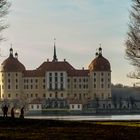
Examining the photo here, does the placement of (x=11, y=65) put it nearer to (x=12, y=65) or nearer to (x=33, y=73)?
(x=12, y=65)

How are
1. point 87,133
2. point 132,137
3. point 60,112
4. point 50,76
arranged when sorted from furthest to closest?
point 50,76, point 60,112, point 87,133, point 132,137

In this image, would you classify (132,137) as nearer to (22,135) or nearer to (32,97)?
(22,135)

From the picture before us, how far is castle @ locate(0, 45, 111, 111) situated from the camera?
17700 cm

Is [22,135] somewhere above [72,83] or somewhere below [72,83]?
below

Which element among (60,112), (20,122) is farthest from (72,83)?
(20,122)

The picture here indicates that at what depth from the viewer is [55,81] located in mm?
176875

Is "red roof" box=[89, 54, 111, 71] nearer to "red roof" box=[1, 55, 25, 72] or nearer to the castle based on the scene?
the castle

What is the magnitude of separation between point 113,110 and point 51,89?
2066 centimetres

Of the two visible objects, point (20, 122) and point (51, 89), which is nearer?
point (20, 122)

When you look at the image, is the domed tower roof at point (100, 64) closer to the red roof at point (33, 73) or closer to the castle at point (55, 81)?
the castle at point (55, 81)

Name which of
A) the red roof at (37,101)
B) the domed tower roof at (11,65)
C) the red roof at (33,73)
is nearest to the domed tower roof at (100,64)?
the red roof at (33,73)

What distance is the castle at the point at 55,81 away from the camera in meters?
177

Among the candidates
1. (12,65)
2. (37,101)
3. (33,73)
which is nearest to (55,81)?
(33,73)

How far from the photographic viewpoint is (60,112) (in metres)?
166
